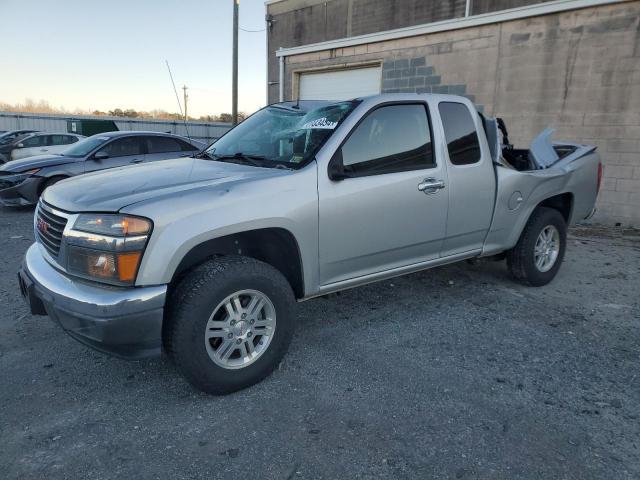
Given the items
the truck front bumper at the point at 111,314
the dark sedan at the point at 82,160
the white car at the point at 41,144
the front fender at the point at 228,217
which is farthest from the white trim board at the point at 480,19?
the white car at the point at 41,144

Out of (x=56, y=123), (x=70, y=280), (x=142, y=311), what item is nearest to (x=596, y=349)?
(x=142, y=311)

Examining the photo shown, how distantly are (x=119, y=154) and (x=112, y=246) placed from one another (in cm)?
729

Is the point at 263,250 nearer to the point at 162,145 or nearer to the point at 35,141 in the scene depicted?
the point at 162,145

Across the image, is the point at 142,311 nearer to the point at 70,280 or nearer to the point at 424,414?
the point at 70,280

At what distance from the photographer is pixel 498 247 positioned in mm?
4410

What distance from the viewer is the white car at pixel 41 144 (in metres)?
14.6

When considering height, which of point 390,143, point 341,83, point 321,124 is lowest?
point 390,143

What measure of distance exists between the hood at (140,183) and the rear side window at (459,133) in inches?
62.8

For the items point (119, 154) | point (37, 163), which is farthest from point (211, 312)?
point (37, 163)

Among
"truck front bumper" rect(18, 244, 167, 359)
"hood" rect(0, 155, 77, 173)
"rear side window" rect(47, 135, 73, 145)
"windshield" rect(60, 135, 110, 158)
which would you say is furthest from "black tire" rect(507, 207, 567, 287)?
"rear side window" rect(47, 135, 73, 145)

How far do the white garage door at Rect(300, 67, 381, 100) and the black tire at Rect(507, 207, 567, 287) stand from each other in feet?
23.0

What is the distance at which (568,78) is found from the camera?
8305 millimetres

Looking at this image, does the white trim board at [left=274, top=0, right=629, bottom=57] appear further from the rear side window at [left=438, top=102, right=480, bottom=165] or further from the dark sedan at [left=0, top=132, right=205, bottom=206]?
the rear side window at [left=438, top=102, right=480, bottom=165]

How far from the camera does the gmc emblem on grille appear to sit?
294 centimetres
